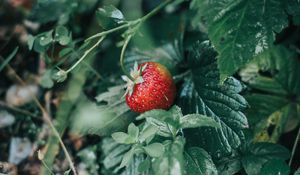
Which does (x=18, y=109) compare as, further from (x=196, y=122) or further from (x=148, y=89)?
(x=196, y=122)

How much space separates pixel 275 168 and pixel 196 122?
0.28 m

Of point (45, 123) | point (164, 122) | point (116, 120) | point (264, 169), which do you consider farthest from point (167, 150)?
point (45, 123)

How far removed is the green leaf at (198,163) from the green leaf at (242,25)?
230 millimetres

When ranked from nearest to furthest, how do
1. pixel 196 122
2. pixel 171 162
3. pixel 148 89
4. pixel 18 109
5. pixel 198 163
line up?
1. pixel 171 162
2. pixel 196 122
3. pixel 198 163
4. pixel 148 89
5. pixel 18 109

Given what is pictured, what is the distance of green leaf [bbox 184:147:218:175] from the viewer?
122cm

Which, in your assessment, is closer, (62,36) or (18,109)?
(62,36)

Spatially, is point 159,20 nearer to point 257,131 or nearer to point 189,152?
point 257,131

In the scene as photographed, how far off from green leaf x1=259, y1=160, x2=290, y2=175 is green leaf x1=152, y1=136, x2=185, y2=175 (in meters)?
0.29

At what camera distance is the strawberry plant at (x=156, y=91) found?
1.24 meters

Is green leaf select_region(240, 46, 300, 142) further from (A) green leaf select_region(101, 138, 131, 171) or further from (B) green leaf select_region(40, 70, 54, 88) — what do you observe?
(B) green leaf select_region(40, 70, 54, 88)

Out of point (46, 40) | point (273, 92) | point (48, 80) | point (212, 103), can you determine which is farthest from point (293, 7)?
point (48, 80)

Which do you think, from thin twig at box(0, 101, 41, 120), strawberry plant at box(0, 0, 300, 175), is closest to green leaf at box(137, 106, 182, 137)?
strawberry plant at box(0, 0, 300, 175)

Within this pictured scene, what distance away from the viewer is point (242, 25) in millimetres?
1252

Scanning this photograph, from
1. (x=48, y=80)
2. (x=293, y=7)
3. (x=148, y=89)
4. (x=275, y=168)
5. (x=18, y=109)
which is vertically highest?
(x=293, y=7)
